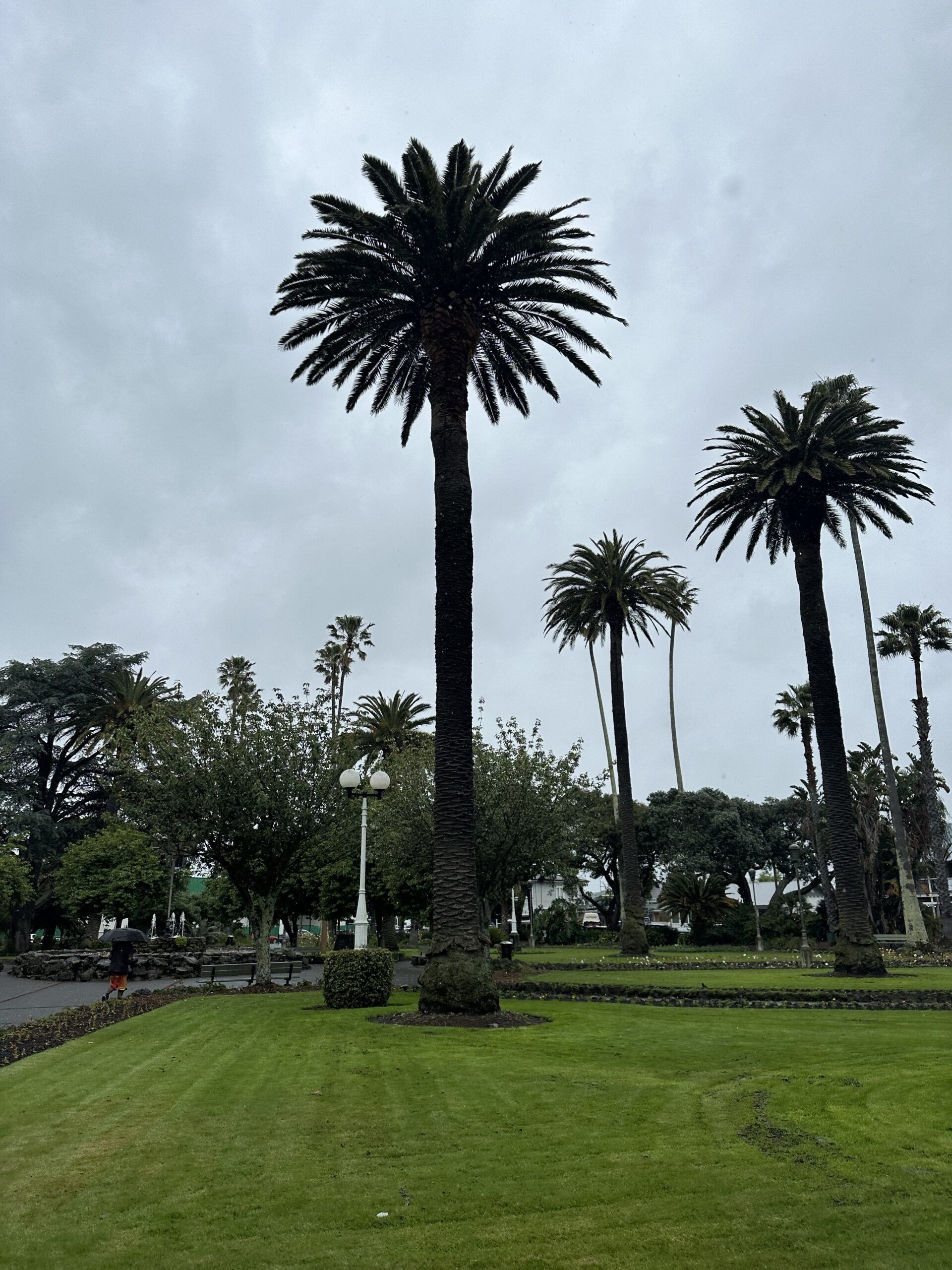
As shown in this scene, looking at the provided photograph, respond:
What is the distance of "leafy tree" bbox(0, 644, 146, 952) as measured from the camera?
5194 cm

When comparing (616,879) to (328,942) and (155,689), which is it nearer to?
(328,942)

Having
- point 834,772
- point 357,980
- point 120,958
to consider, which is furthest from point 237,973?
point 834,772

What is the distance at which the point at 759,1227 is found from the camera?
557cm

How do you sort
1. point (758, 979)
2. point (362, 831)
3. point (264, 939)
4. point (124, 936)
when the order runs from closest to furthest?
point (362, 831), point (124, 936), point (264, 939), point (758, 979)

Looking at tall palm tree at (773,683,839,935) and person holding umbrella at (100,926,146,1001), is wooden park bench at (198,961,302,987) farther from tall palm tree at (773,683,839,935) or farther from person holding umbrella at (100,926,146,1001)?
tall palm tree at (773,683,839,935)

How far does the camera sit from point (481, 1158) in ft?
23.4

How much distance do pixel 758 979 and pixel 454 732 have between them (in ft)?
48.8

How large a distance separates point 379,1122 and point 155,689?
55869 millimetres

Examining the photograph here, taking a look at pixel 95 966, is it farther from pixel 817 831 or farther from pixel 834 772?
pixel 817 831

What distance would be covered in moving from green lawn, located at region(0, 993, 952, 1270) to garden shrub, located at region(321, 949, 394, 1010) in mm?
6631

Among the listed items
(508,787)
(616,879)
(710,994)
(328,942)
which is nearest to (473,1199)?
(710,994)

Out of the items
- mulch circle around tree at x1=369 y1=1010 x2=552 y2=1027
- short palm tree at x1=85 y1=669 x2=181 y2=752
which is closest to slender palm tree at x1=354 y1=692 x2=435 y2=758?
short palm tree at x1=85 y1=669 x2=181 y2=752

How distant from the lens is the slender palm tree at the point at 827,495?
93.5 feet

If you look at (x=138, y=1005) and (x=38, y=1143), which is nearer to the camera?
(x=38, y=1143)
